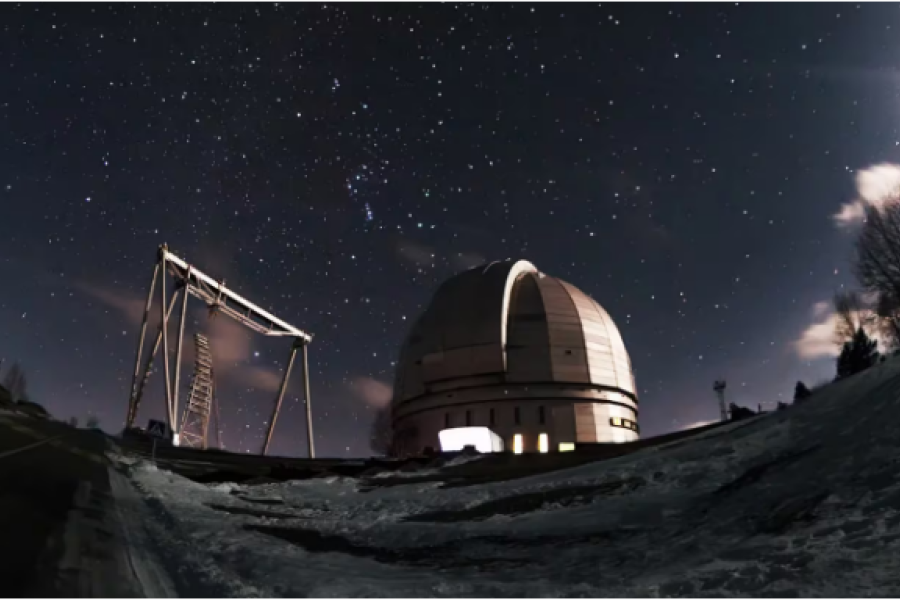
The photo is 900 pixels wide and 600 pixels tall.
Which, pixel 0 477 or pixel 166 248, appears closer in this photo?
pixel 0 477

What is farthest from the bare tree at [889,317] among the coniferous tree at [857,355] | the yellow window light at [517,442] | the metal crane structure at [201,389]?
the metal crane structure at [201,389]

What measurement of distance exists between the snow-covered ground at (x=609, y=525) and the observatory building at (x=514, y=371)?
76.6 ft

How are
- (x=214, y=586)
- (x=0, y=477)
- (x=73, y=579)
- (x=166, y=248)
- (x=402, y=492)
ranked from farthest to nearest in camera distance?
(x=166, y=248), (x=402, y=492), (x=0, y=477), (x=214, y=586), (x=73, y=579)

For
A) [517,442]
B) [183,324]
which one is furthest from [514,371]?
[183,324]

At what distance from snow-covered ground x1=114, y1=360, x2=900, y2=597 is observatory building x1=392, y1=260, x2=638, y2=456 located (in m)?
23.3

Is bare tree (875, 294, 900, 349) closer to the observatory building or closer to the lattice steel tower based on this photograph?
the observatory building

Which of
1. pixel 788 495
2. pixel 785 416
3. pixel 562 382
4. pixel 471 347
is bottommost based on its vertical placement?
pixel 788 495

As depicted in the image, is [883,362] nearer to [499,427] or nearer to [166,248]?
[499,427]

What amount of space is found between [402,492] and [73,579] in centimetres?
895

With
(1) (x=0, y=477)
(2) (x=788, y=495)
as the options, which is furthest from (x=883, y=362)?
(1) (x=0, y=477)

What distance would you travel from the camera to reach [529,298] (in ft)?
138

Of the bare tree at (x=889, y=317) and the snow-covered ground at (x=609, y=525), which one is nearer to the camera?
the snow-covered ground at (x=609, y=525)

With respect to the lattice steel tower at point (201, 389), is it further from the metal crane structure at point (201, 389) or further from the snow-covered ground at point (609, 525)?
the snow-covered ground at point (609, 525)

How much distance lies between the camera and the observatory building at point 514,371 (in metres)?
37.6
